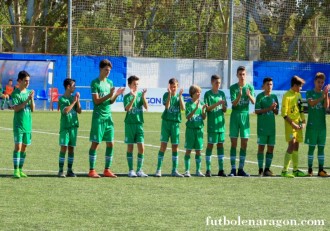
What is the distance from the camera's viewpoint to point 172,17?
167 feet

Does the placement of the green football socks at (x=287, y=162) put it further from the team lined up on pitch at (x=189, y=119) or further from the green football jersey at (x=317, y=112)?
the green football jersey at (x=317, y=112)

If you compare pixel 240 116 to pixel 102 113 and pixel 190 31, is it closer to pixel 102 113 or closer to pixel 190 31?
pixel 102 113

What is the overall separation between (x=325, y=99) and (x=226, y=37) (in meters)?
32.3

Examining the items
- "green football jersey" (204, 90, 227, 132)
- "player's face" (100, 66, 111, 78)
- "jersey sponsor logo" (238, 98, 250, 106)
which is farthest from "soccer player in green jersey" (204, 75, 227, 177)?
"player's face" (100, 66, 111, 78)

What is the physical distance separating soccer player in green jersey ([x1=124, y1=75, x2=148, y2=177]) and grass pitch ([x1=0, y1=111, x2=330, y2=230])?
13.1 inches

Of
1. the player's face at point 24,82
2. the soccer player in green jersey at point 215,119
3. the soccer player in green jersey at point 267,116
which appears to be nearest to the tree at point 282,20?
the soccer player in green jersey at point 267,116

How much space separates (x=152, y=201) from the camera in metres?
12.4

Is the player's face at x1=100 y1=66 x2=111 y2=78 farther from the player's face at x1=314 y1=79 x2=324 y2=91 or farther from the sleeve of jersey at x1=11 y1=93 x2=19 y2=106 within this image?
the player's face at x1=314 y1=79 x2=324 y2=91

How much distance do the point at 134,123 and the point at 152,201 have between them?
3.59 m

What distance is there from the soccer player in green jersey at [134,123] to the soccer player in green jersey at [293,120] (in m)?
2.55

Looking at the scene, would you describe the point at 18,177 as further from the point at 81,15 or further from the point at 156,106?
the point at 81,15

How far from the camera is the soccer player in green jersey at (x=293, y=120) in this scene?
634 inches

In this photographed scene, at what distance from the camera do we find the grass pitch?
1050 cm

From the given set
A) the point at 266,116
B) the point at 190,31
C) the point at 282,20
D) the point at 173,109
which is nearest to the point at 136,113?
the point at 173,109
